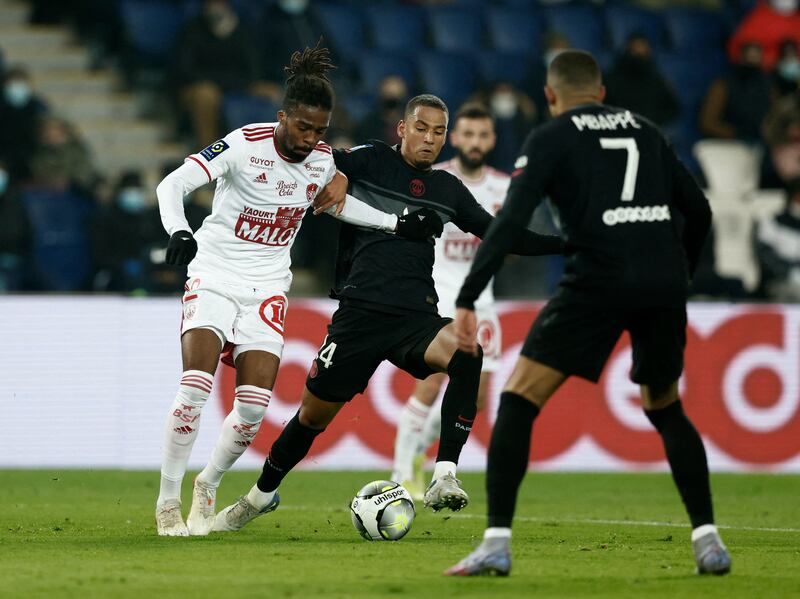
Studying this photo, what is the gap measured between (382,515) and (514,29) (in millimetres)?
11910

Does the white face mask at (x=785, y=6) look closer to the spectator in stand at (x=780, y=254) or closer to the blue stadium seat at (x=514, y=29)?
A: the blue stadium seat at (x=514, y=29)

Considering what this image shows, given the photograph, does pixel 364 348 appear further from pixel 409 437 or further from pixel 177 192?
pixel 409 437

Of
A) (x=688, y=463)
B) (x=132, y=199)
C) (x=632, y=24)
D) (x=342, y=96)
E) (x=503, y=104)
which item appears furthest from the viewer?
(x=632, y=24)

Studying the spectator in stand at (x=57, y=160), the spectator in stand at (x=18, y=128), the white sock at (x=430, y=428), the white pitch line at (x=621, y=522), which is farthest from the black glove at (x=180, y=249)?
the spectator in stand at (x=18, y=128)

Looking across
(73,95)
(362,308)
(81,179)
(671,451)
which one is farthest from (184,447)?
(73,95)

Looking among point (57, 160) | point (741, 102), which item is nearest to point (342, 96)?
point (57, 160)

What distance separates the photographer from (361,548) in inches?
299

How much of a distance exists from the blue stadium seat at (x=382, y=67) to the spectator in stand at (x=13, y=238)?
4.69 metres

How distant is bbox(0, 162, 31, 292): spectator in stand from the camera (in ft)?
47.6

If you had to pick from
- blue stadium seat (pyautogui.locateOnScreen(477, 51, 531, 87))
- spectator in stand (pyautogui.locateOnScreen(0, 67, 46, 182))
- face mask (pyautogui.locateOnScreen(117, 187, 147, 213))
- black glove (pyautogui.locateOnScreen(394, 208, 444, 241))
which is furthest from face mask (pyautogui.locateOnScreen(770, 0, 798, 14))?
black glove (pyautogui.locateOnScreen(394, 208, 444, 241))

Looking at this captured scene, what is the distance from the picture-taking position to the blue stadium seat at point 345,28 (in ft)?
58.3

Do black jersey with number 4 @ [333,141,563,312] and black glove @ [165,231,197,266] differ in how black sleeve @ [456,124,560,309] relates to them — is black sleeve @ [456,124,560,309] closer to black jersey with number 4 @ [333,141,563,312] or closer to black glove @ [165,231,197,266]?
black glove @ [165,231,197,266]

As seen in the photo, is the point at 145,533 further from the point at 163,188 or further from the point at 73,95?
the point at 73,95

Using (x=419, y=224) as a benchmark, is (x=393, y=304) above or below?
below
